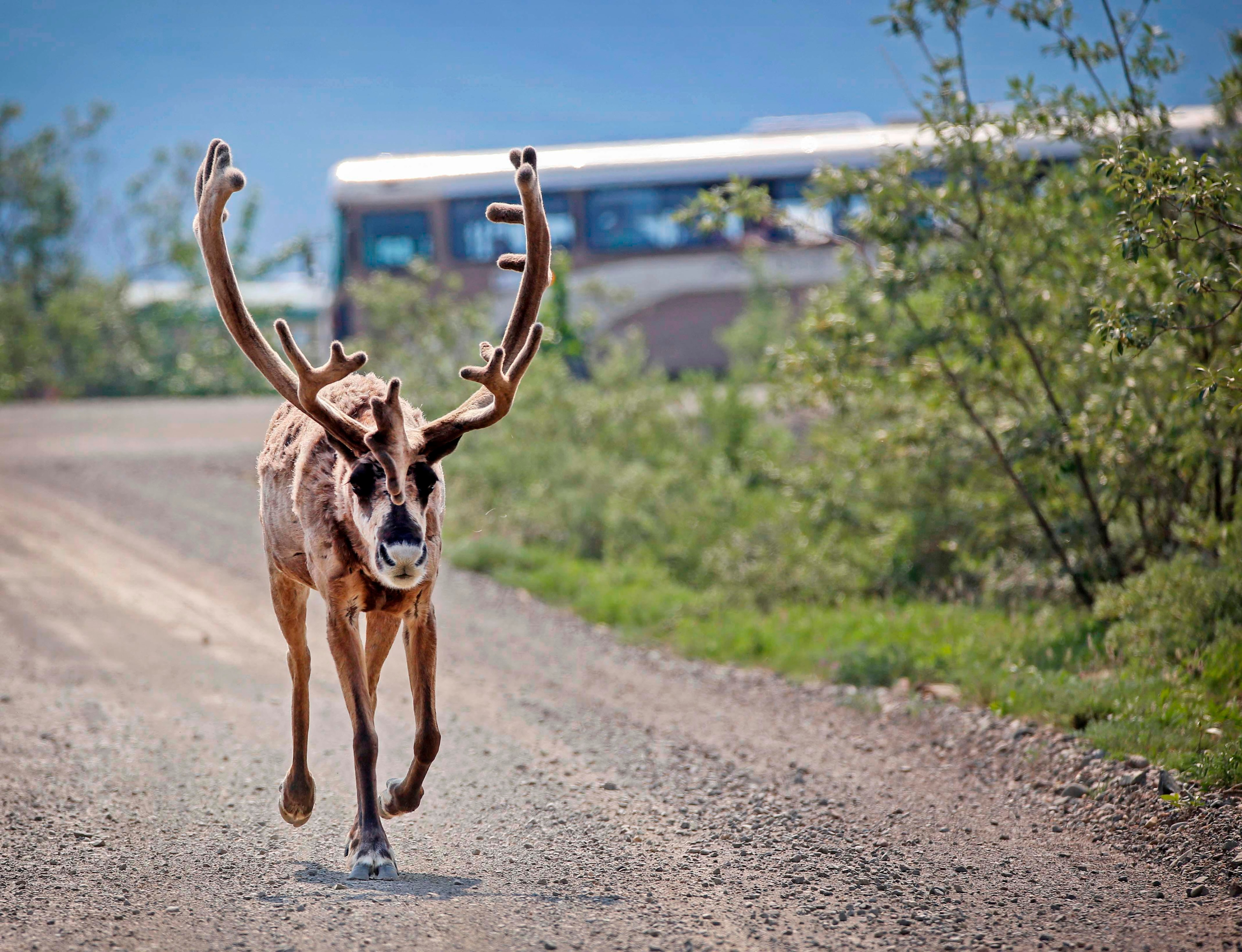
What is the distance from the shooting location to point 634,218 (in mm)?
26266

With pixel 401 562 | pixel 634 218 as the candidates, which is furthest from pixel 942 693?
pixel 634 218

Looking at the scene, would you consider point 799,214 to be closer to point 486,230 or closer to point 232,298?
point 486,230

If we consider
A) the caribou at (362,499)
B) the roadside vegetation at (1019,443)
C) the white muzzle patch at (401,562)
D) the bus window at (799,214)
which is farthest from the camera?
the bus window at (799,214)

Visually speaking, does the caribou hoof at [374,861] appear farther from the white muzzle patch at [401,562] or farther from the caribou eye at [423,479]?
the caribou eye at [423,479]

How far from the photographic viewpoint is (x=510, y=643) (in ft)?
39.1

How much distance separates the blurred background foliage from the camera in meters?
8.09

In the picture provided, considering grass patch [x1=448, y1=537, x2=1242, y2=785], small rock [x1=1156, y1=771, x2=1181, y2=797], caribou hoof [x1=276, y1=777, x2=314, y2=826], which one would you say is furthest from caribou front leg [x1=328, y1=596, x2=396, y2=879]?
grass patch [x1=448, y1=537, x2=1242, y2=785]

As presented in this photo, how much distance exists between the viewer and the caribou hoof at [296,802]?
602 centimetres

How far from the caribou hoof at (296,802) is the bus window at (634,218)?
2111cm

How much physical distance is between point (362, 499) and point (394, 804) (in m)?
1.62

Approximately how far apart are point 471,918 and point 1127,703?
500 centimetres

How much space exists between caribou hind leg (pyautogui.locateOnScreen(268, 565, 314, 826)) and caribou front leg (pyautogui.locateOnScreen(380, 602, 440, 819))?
1.55 feet

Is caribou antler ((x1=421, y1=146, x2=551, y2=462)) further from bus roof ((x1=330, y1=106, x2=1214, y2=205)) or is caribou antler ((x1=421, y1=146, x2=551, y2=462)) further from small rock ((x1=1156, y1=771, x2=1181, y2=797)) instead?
bus roof ((x1=330, y1=106, x2=1214, y2=205))

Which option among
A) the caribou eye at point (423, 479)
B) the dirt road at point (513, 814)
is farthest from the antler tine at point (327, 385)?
the dirt road at point (513, 814)
